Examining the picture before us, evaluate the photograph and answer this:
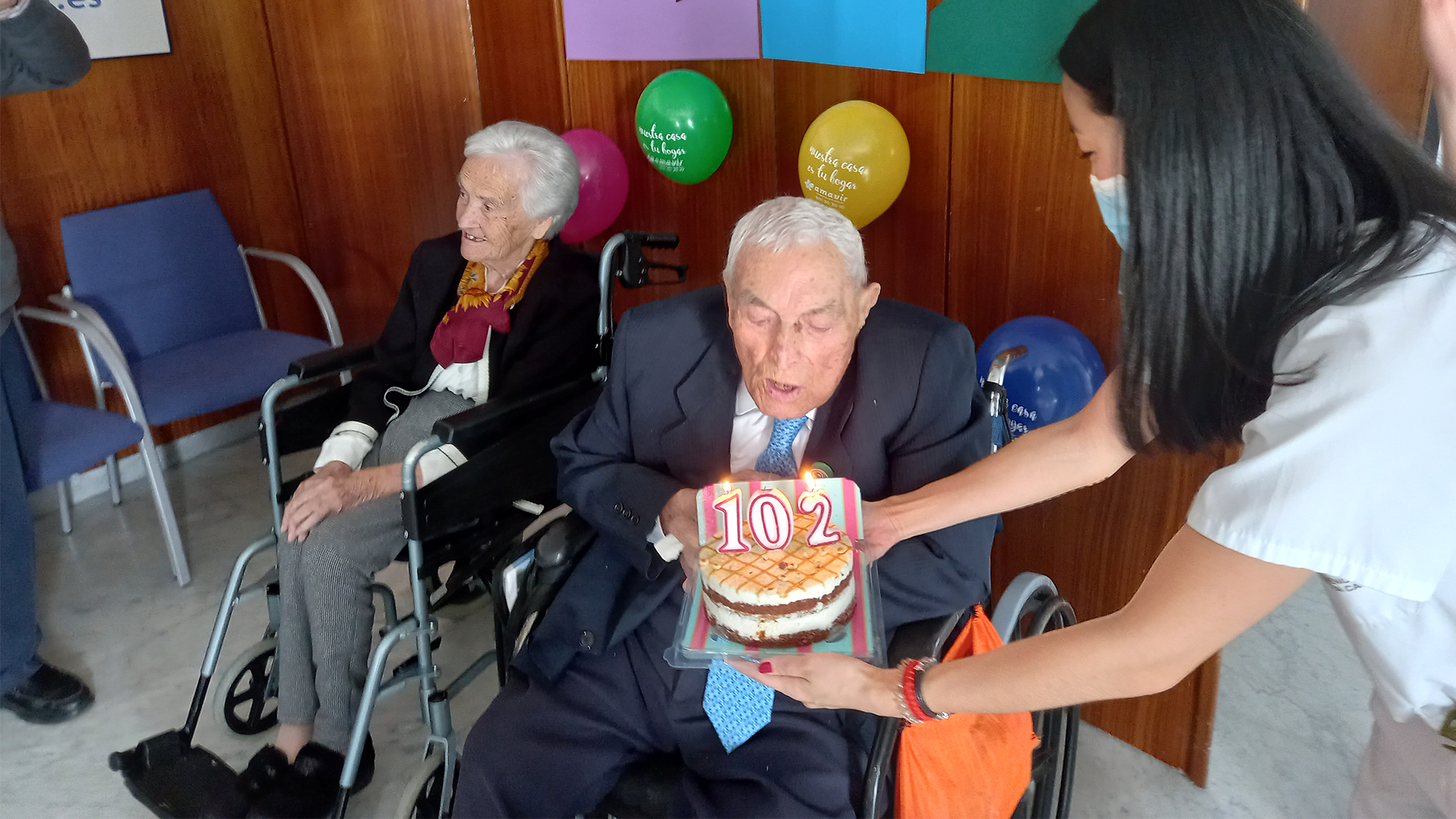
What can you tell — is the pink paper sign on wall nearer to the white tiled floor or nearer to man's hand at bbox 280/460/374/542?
man's hand at bbox 280/460/374/542

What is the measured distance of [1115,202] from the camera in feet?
3.87

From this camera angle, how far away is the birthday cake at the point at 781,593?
1.48m

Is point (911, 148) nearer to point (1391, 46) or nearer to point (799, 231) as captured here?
point (799, 231)

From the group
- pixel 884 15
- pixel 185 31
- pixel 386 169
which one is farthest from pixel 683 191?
pixel 185 31

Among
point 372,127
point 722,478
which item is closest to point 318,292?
point 372,127

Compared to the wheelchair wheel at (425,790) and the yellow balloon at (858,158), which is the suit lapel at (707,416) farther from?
the wheelchair wheel at (425,790)

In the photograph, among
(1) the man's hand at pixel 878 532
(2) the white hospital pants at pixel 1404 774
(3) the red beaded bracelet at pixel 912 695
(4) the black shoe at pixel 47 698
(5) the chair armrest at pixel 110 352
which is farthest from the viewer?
(5) the chair armrest at pixel 110 352

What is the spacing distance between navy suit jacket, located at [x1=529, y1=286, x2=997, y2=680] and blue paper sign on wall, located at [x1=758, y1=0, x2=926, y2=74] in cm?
83

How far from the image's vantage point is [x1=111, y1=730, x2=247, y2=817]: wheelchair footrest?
226 cm

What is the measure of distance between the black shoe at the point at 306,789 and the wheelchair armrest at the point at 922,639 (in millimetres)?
1266

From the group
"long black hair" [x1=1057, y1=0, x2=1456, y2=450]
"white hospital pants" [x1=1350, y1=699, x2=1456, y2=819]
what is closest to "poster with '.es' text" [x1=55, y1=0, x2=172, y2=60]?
"long black hair" [x1=1057, y1=0, x2=1456, y2=450]

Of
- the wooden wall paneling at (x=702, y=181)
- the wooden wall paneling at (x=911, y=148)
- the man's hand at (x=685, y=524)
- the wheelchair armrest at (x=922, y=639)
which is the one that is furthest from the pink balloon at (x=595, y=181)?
the wheelchair armrest at (x=922, y=639)

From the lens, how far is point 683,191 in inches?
124

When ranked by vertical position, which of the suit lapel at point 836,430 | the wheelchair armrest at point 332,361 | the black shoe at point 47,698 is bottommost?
the black shoe at point 47,698
